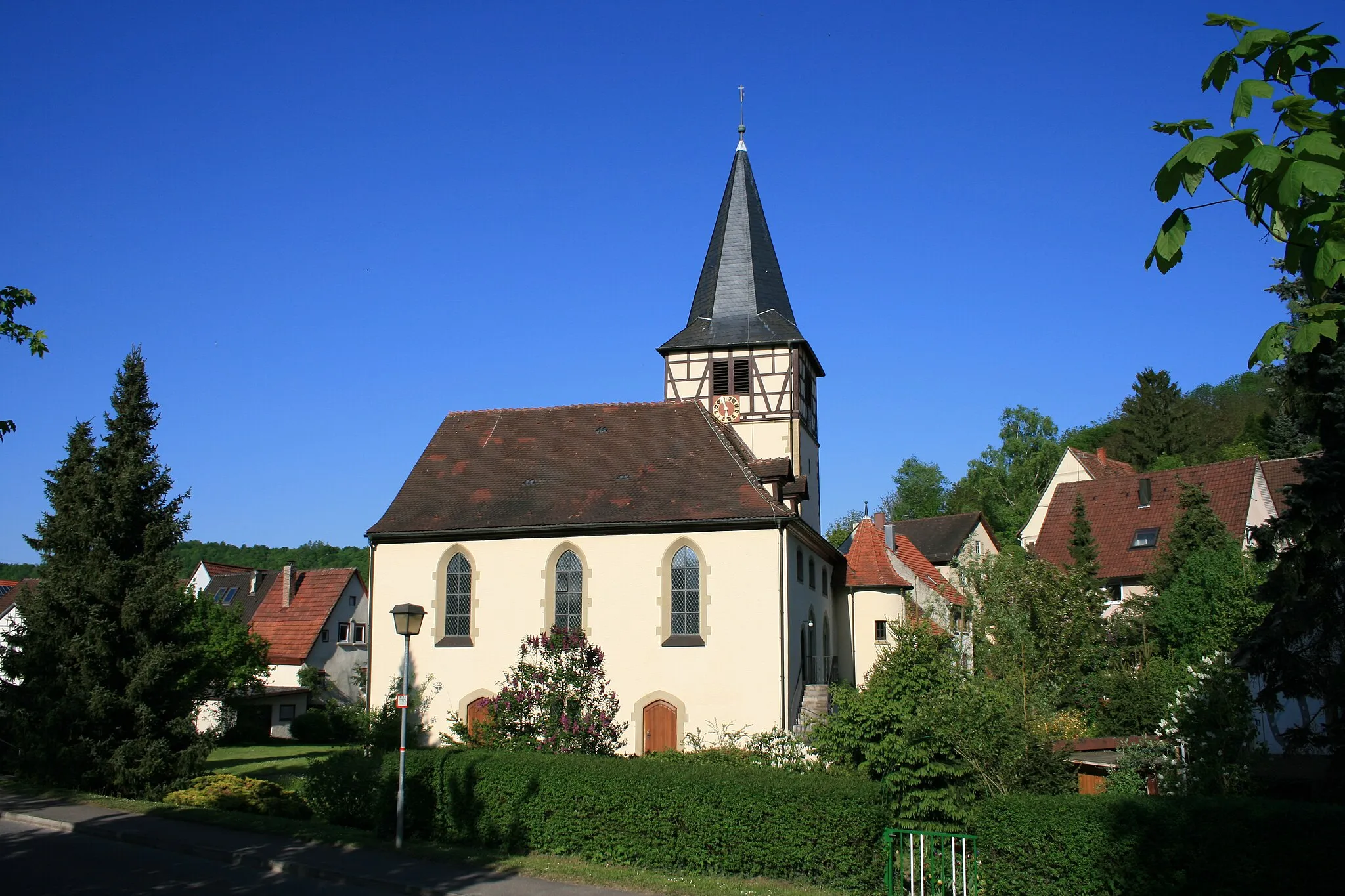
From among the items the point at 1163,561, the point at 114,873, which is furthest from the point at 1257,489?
the point at 114,873

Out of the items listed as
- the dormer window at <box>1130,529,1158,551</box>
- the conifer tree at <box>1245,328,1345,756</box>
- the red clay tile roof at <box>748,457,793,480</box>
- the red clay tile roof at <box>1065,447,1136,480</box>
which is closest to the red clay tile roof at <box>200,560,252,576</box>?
the red clay tile roof at <box>748,457,793,480</box>

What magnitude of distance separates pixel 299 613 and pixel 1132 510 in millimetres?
37317

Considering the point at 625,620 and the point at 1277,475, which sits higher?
the point at 1277,475

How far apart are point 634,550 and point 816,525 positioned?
10227 mm

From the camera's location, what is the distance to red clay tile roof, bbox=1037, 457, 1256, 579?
41906mm

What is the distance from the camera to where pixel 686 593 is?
84.9 feet

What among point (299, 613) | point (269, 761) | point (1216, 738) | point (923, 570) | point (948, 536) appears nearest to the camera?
point (1216, 738)

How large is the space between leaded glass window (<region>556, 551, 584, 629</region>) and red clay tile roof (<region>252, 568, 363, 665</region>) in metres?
24.4

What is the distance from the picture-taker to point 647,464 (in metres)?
28.5

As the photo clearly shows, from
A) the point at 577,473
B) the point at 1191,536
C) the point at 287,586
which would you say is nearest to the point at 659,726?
the point at 577,473

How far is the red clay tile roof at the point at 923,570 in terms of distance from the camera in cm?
4041

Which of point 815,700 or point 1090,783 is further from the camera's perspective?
point 815,700

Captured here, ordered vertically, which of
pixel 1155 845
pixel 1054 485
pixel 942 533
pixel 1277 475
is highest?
pixel 1054 485

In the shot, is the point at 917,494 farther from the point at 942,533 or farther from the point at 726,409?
the point at 726,409
